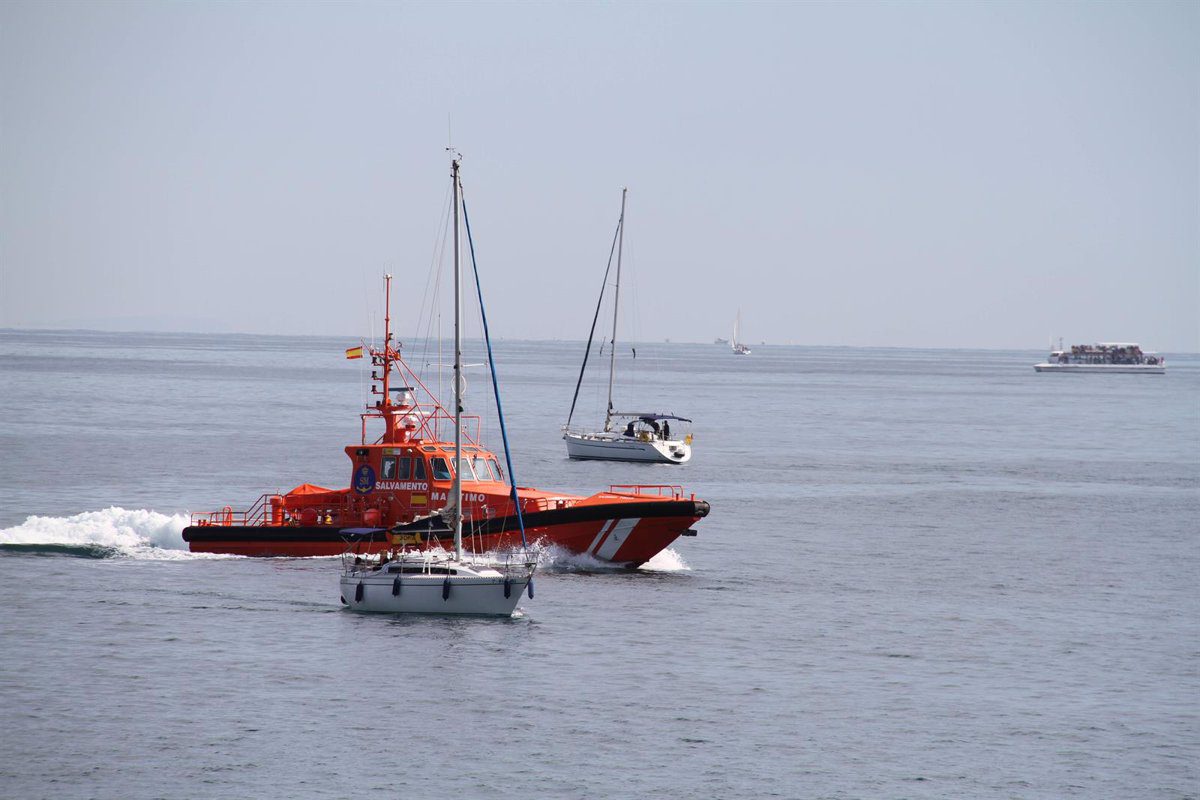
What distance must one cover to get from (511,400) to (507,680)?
432 ft

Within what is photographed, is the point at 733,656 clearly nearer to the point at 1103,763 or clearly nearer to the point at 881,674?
the point at 881,674

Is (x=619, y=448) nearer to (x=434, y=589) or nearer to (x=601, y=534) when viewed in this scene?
(x=601, y=534)

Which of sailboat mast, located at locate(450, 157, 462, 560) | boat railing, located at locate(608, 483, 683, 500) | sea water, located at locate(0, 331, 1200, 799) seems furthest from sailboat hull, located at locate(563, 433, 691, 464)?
sailboat mast, located at locate(450, 157, 462, 560)

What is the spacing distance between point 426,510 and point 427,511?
0.17 ft

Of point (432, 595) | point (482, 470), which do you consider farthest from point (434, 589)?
point (482, 470)

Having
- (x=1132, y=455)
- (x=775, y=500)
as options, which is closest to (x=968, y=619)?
(x=775, y=500)

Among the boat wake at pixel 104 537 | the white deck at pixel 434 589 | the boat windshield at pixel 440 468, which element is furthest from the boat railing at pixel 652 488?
the boat wake at pixel 104 537

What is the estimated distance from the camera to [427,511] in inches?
1741

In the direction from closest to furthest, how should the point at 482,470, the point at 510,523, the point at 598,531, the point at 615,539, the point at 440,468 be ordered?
the point at 510,523 → the point at 598,531 → the point at 615,539 → the point at 440,468 → the point at 482,470

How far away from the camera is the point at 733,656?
1356 inches

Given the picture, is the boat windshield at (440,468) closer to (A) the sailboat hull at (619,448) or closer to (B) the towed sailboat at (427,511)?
(B) the towed sailboat at (427,511)

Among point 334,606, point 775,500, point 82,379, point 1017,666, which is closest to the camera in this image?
point 1017,666

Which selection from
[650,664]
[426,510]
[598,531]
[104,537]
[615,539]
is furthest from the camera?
[104,537]

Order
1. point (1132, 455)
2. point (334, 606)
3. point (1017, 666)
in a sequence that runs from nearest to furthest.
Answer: point (1017, 666)
point (334, 606)
point (1132, 455)
